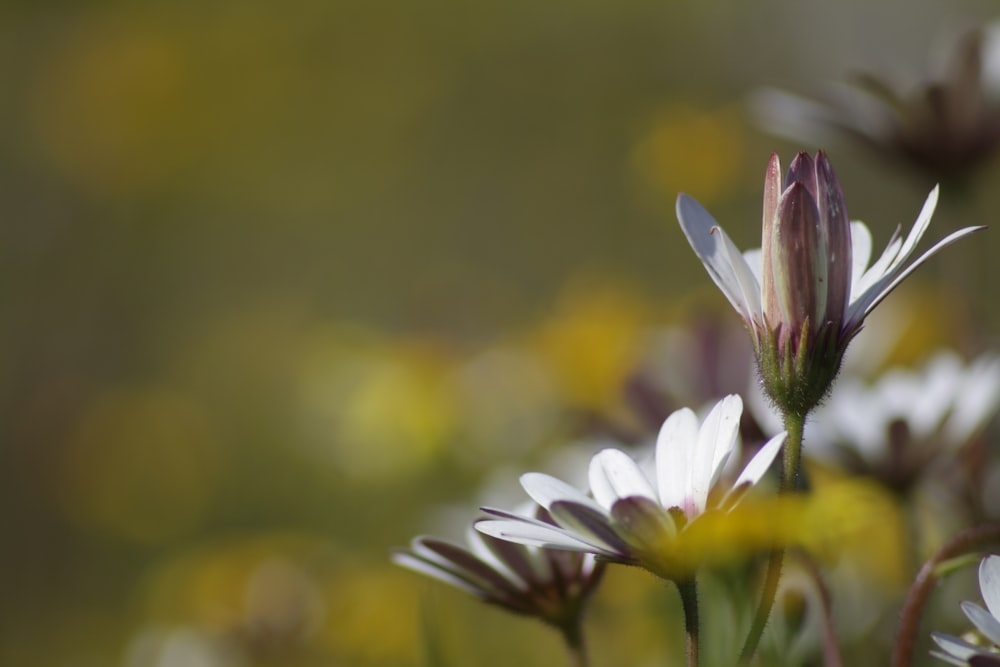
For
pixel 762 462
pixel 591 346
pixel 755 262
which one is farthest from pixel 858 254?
pixel 591 346

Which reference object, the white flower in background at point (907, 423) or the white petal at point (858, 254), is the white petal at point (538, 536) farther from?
the white flower in background at point (907, 423)

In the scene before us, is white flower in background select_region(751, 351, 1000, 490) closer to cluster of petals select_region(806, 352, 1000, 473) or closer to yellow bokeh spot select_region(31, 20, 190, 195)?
cluster of petals select_region(806, 352, 1000, 473)

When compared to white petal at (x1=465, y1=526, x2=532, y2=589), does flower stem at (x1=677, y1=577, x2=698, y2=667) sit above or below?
above

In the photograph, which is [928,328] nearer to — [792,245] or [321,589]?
[321,589]

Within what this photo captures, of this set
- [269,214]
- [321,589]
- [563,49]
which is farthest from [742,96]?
[321,589]

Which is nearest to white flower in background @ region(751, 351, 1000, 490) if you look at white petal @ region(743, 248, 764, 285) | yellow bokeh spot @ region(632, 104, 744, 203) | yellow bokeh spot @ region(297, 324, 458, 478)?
white petal @ region(743, 248, 764, 285)

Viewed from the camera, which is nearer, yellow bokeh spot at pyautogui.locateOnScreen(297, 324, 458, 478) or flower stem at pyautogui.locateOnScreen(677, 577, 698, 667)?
flower stem at pyautogui.locateOnScreen(677, 577, 698, 667)

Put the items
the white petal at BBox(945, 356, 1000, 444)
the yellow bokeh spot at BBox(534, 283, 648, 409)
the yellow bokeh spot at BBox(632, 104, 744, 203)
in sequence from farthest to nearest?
the yellow bokeh spot at BBox(632, 104, 744, 203) → the yellow bokeh spot at BBox(534, 283, 648, 409) → the white petal at BBox(945, 356, 1000, 444)
